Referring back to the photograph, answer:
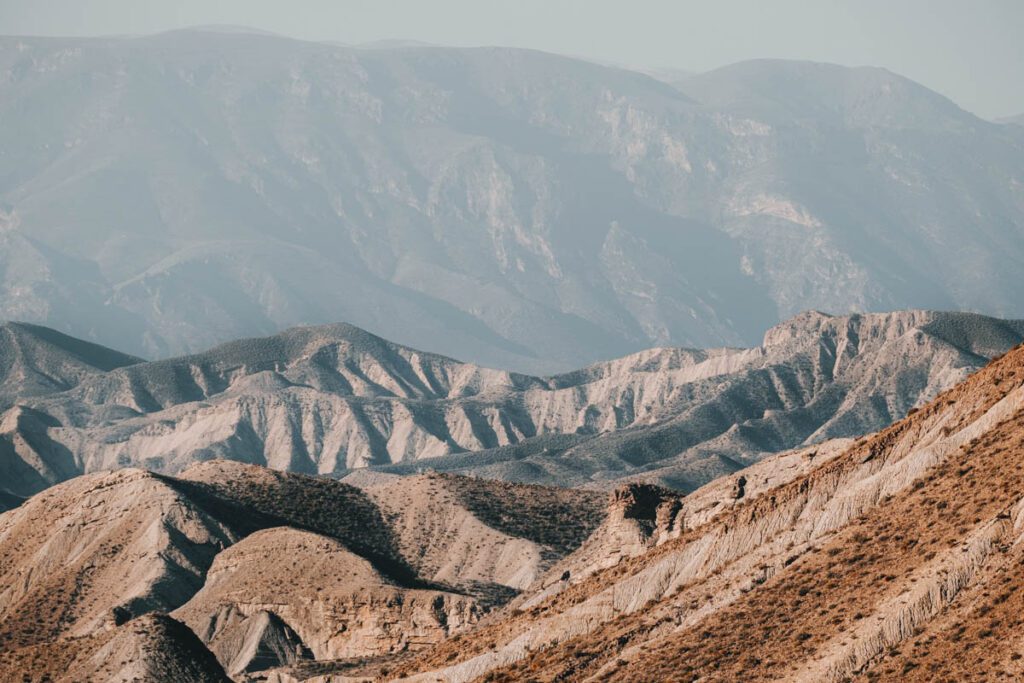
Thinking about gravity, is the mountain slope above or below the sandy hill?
above

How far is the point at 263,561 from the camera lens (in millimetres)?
125875

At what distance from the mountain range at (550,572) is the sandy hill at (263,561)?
0.20 metres

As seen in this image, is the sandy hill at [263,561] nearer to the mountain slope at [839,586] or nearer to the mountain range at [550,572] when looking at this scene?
the mountain range at [550,572]

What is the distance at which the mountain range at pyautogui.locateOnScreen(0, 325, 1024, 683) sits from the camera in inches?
2346

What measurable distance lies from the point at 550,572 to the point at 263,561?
2041cm

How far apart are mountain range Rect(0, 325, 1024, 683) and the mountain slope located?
0.34ft

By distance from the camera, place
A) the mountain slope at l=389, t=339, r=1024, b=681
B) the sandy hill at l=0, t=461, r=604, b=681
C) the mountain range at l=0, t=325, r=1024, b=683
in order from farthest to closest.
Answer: the sandy hill at l=0, t=461, r=604, b=681 → the mountain range at l=0, t=325, r=1024, b=683 → the mountain slope at l=389, t=339, r=1024, b=681

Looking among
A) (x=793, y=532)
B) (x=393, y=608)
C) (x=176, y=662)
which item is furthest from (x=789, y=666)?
(x=393, y=608)

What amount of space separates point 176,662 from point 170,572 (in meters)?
40.0

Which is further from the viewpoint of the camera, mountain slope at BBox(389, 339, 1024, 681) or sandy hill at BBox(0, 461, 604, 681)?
sandy hill at BBox(0, 461, 604, 681)

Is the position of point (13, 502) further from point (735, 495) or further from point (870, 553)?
point (870, 553)

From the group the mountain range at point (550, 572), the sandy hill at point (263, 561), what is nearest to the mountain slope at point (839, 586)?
the mountain range at point (550, 572)

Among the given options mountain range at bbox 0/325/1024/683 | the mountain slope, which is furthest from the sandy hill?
the mountain slope

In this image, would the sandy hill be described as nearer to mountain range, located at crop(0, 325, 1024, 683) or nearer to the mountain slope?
mountain range, located at crop(0, 325, 1024, 683)
